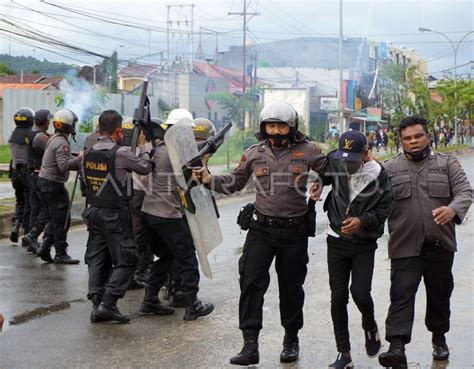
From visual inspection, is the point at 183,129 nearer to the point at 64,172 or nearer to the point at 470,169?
the point at 64,172

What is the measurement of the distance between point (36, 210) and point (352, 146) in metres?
6.43

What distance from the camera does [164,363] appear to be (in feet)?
20.0

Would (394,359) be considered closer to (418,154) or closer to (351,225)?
(351,225)

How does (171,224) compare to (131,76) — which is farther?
(131,76)

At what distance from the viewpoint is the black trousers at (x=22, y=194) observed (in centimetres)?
1184

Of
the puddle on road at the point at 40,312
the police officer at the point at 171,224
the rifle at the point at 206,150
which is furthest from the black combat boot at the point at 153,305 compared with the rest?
the rifle at the point at 206,150

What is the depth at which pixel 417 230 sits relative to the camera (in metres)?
5.94

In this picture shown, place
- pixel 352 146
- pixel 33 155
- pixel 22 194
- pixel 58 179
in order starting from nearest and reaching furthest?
pixel 352 146 → pixel 58 179 → pixel 33 155 → pixel 22 194

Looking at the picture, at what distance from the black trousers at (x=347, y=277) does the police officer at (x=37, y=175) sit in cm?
535

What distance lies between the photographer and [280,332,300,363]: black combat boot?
6.20 metres

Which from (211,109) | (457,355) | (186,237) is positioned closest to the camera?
(457,355)

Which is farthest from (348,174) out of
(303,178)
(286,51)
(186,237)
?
(286,51)

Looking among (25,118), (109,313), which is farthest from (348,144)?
(25,118)

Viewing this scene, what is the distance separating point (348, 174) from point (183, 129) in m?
1.45
